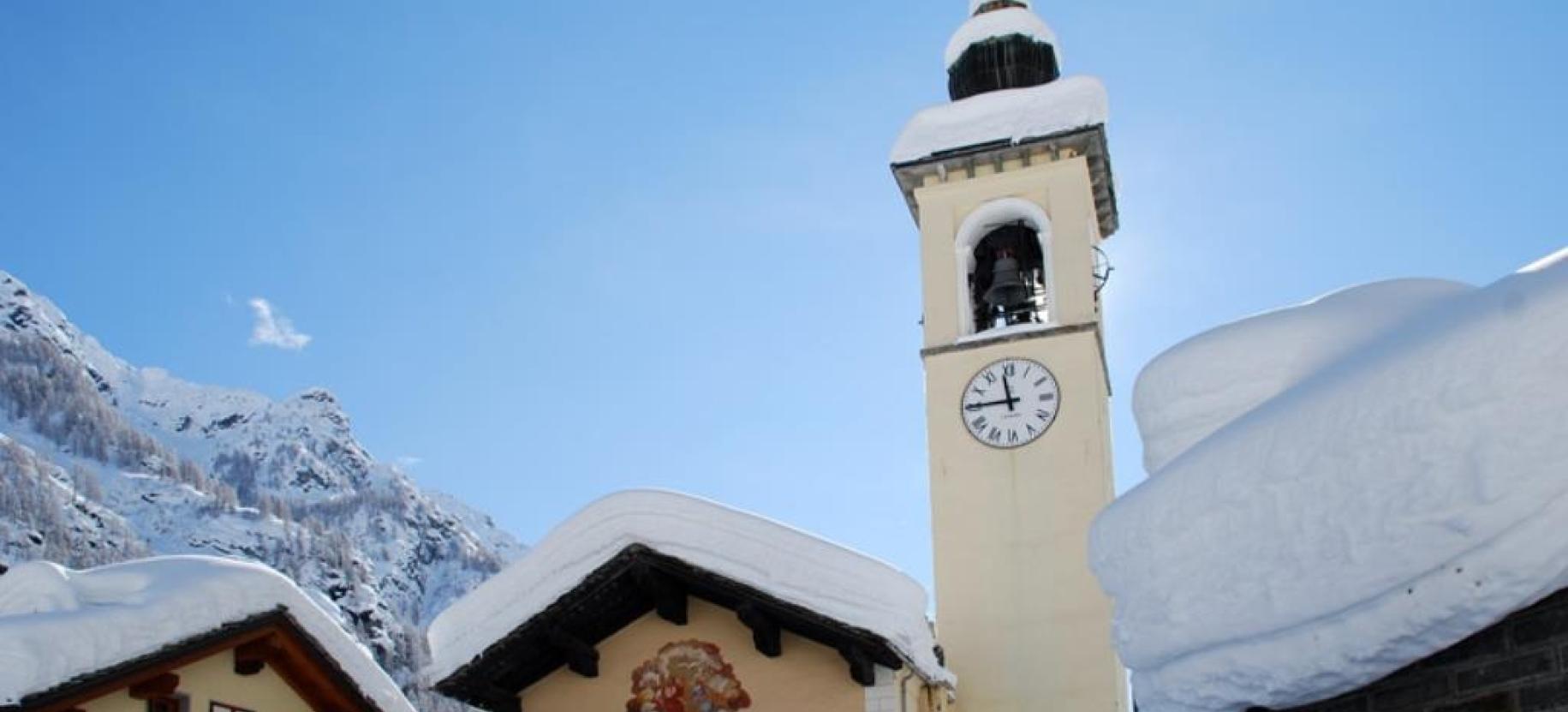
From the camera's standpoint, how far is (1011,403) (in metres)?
19.5

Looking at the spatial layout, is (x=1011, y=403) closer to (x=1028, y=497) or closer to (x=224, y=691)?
(x=1028, y=497)

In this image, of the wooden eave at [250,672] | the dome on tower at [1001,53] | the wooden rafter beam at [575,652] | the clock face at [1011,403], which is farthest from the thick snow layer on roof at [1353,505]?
the dome on tower at [1001,53]

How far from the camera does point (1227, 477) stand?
3.99 meters

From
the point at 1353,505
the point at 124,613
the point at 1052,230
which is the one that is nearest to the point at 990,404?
the point at 1052,230

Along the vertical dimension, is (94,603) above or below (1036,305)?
below

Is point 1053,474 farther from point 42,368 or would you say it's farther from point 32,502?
point 42,368

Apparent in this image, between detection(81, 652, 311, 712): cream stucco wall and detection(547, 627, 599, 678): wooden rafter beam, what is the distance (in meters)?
2.69

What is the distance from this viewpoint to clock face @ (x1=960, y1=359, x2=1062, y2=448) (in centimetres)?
1931

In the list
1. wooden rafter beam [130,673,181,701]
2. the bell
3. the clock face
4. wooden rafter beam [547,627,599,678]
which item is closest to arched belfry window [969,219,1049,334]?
the bell

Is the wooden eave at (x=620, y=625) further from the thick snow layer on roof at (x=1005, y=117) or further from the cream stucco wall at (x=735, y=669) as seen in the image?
the thick snow layer on roof at (x=1005, y=117)

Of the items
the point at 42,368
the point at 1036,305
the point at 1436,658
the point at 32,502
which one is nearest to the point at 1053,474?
the point at 1036,305

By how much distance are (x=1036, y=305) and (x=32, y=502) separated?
124 meters

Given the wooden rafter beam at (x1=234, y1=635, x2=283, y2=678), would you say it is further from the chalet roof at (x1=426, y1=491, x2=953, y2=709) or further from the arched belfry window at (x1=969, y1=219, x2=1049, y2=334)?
the arched belfry window at (x1=969, y1=219, x2=1049, y2=334)

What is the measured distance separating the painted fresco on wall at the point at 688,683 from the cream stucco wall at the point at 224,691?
3.19m
